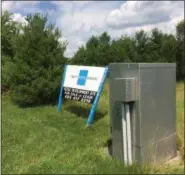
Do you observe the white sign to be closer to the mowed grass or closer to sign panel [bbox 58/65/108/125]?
sign panel [bbox 58/65/108/125]

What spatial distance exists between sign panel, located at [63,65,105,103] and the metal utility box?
3.09 metres

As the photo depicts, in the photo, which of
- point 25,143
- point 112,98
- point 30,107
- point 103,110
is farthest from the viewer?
point 30,107

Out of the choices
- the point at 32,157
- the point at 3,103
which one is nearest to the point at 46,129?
the point at 32,157

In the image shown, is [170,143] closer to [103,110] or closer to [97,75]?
[97,75]

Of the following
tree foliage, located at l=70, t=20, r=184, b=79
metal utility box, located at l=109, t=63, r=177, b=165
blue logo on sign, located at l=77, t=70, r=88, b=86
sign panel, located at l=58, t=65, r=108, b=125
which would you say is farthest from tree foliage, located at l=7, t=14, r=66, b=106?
tree foliage, located at l=70, t=20, r=184, b=79

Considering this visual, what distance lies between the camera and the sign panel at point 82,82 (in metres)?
8.21

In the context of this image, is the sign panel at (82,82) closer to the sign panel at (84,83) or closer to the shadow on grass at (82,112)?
the sign panel at (84,83)

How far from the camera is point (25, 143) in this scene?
6.05m

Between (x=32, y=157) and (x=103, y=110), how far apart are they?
425cm

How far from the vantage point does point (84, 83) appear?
28.1 ft

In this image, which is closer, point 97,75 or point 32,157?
point 32,157

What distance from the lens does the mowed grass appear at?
454 centimetres

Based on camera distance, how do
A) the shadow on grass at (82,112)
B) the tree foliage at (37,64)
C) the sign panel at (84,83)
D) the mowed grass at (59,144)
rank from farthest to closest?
the tree foliage at (37,64) → the shadow on grass at (82,112) → the sign panel at (84,83) → the mowed grass at (59,144)

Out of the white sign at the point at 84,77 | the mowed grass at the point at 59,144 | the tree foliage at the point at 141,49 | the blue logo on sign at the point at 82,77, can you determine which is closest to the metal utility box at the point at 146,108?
the mowed grass at the point at 59,144
